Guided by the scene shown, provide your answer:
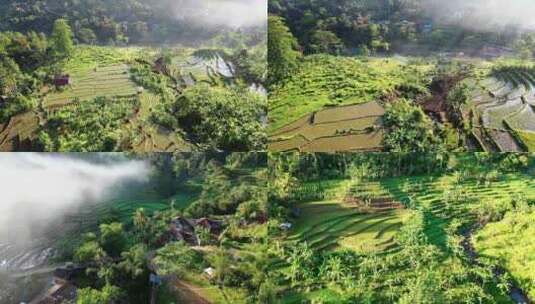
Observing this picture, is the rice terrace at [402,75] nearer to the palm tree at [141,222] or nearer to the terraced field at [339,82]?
the terraced field at [339,82]

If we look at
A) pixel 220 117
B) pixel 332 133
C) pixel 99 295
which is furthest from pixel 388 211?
pixel 99 295

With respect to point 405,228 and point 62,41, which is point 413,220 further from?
point 62,41

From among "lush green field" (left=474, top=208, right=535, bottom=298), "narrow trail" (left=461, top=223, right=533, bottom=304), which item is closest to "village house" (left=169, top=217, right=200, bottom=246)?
"narrow trail" (left=461, top=223, right=533, bottom=304)

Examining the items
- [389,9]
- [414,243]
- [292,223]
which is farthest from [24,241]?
[389,9]

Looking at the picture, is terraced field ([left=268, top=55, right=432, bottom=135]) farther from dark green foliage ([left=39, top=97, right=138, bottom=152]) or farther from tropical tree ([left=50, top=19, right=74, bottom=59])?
tropical tree ([left=50, top=19, right=74, bottom=59])

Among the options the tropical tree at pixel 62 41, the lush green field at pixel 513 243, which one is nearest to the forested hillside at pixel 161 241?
the tropical tree at pixel 62 41
